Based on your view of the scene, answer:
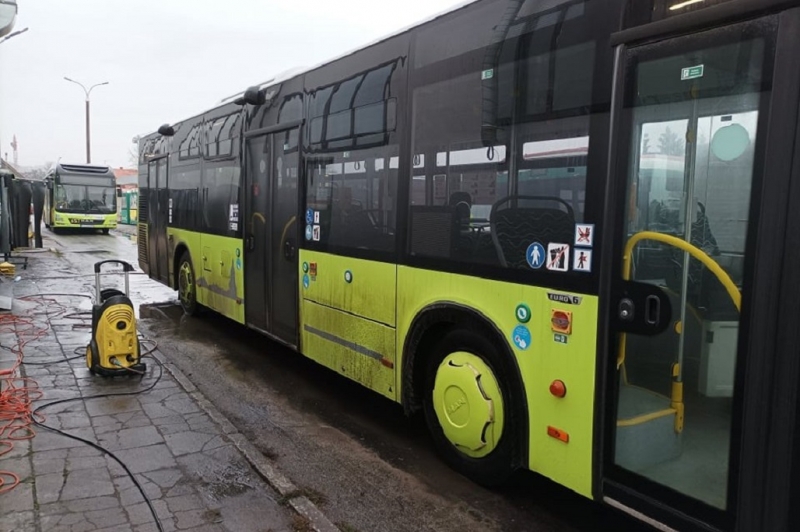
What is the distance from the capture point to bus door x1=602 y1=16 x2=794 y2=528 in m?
2.51

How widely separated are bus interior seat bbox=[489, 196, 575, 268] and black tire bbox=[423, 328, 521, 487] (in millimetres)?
623

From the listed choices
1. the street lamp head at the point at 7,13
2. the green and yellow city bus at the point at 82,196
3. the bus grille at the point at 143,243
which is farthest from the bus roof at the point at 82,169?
the street lamp head at the point at 7,13

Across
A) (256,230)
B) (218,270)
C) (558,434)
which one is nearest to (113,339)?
(256,230)

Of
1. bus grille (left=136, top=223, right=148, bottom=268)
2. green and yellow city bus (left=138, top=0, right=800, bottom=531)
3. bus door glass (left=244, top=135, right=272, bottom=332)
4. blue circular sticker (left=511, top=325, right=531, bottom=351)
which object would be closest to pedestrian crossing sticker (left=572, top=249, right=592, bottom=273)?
green and yellow city bus (left=138, top=0, right=800, bottom=531)

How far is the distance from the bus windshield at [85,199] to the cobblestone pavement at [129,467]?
24.8 meters

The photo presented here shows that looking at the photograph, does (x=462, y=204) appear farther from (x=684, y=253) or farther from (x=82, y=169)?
(x=82, y=169)

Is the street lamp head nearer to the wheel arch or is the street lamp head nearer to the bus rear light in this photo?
the wheel arch

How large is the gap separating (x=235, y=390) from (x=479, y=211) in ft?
11.7

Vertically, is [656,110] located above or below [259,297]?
above

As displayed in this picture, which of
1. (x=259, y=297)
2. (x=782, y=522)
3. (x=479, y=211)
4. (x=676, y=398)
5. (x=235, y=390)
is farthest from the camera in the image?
(x=259, y=297)

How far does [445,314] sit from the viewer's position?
4.13 meters

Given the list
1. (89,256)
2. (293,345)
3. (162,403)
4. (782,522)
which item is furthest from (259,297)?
(89,256)

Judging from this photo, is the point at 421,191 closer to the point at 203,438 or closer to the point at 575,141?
the point at 575,141

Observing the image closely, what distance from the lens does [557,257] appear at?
10.6 ft
